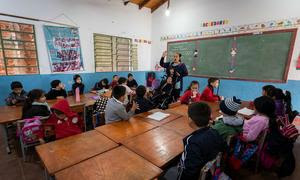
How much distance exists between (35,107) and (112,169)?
5.59 ft

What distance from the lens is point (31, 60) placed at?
373 cm

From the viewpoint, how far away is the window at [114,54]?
193 inches

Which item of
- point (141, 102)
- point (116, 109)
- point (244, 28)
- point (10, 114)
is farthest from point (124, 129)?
point (244, 28)

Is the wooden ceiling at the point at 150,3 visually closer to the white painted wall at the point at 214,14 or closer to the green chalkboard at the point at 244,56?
the white painted wall at the point at 214,14

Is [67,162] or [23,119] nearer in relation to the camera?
[67,162]

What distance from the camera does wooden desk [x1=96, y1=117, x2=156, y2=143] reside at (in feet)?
5.12

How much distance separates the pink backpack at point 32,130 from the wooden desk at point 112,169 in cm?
129

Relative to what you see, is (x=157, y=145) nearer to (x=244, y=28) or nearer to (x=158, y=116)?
(x=158, y=116)

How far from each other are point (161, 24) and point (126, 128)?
4.89 metres

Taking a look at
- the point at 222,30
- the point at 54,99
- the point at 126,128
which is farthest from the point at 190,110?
the point at 222,30

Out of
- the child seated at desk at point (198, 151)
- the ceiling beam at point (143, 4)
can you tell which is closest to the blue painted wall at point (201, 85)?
the ceiling beam at point (143, 4)

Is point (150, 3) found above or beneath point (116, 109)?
above

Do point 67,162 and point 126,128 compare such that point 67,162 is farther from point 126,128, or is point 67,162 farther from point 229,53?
point 229,53

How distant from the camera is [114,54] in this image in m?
5.24
